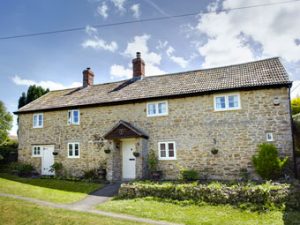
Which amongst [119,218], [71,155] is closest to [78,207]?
[119,218]

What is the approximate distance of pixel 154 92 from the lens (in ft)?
54.7

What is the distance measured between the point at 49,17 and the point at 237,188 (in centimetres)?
1260

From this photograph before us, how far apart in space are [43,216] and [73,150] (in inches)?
380

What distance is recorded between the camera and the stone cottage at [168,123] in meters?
13.8

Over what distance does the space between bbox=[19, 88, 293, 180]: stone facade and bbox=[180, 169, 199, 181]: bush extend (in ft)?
2.23

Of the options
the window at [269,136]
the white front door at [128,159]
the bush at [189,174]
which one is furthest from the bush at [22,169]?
the window at [269,136]

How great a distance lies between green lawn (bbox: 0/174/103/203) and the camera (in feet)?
39.5

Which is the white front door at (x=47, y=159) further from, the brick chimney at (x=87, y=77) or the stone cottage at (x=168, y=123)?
the brick chimney at (x=87, y=77)

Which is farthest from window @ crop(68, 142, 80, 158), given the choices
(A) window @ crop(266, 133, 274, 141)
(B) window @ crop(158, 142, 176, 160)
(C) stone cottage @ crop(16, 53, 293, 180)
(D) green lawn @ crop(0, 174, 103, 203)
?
(A) window @ crop(266, 133, 274, 141)

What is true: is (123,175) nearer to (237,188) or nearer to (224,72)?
(237,188)

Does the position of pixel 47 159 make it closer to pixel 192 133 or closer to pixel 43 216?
pixel 43 216

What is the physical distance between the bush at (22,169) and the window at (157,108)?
10.7m

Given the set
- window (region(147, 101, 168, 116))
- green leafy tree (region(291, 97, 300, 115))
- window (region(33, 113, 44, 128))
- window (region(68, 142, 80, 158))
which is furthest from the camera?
green leafy tree (region(291, 97, 300, 115))

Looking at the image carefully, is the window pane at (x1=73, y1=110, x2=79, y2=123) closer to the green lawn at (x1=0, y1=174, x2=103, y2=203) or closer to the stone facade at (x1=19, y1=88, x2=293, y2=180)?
the stone facade at (x1=19, y1=88, x2=293, y2=180)
